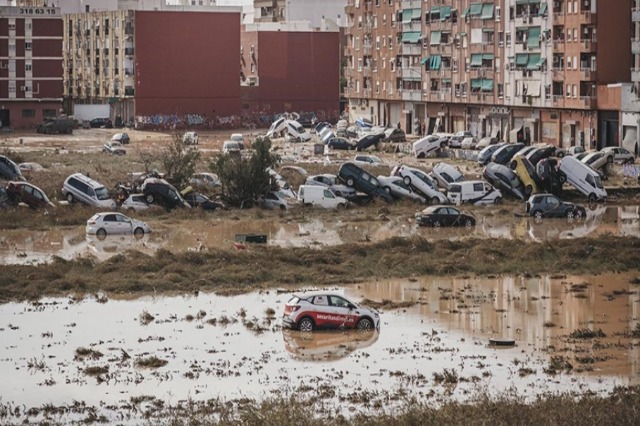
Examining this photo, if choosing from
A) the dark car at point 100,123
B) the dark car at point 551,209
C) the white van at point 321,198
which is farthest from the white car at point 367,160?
the dark car at point 100,123

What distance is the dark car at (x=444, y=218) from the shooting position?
1790 inches

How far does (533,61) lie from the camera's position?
76562 millimetres

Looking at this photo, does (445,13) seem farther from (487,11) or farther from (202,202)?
(202,202)

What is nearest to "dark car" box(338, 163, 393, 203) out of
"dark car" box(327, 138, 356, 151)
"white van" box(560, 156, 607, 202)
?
"white van" box(560, 156, 607, 202)

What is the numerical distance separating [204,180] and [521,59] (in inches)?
1194

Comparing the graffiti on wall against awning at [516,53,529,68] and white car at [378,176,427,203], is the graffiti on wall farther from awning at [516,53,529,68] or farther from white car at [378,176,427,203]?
white car at [378,176,427,203]

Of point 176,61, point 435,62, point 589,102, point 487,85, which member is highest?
point 176,61

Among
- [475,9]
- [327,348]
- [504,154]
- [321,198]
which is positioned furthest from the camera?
[475,9]

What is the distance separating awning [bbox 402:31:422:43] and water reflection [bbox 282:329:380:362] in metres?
64.2

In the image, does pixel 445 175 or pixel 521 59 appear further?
pixel 521 59

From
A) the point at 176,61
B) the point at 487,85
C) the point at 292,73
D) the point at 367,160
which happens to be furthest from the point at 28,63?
the point at 367,160

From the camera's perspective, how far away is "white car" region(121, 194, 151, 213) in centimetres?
4756

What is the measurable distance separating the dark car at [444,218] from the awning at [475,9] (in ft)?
129

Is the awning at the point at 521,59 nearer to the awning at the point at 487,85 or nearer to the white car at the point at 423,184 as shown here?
the awning at the point at 487,85
